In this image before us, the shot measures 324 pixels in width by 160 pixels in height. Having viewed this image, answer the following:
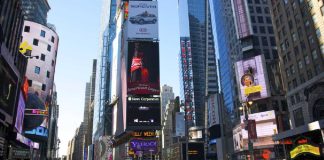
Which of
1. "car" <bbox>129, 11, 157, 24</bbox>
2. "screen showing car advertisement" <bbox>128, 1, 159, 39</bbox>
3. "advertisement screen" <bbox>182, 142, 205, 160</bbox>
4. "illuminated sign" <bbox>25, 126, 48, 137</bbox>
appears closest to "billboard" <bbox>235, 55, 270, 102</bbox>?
"screen showing car advertisement" <bbox>128, 1, 159, 39</bbox>

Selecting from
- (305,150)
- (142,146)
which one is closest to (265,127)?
(142,146)

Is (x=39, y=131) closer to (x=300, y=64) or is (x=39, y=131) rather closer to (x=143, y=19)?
(x=300, y=64)

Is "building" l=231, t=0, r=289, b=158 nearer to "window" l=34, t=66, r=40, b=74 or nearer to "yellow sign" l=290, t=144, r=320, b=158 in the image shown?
"yellow sign" l=290, t=144, r=320, b=158

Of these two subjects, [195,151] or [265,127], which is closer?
[265,127]

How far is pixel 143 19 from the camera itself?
377 feet

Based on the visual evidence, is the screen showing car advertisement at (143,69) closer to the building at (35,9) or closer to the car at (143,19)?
the car at (143,19)

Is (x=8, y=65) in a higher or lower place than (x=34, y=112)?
higher

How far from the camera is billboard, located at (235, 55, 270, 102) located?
296 feet

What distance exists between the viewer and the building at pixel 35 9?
12544cm

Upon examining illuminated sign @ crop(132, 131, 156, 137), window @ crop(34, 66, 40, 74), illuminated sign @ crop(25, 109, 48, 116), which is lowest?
illuminated sign @ crop(132, 131, 156, 137)

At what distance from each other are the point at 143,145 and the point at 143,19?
45.5 m

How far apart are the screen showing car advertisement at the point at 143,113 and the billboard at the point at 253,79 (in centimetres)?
2742

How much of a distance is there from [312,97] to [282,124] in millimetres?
36379

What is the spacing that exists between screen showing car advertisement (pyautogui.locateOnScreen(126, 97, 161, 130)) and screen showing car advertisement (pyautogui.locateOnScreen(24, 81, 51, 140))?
3161 cm
